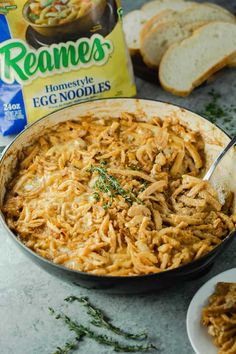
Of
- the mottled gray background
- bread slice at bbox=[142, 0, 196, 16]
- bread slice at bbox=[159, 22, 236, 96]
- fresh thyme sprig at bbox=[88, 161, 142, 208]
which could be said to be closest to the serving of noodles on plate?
fresh thyme sprig at bbox=[88, 161, 142, 208]

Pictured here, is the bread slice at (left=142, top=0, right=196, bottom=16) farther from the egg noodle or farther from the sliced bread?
the egg noodle

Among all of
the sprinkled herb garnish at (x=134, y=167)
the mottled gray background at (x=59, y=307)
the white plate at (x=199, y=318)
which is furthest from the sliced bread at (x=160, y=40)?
the white plate at (x=199, y=318)

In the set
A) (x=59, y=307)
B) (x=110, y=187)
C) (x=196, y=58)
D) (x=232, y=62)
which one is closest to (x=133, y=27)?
(x=196, y=58)

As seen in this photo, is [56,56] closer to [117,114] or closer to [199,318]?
[117,114]

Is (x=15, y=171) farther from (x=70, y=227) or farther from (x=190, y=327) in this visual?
(x=190, y=327)

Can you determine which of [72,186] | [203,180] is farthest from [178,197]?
[72,186]

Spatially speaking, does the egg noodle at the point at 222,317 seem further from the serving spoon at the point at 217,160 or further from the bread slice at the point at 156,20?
the bread slice at the point at 156,20
